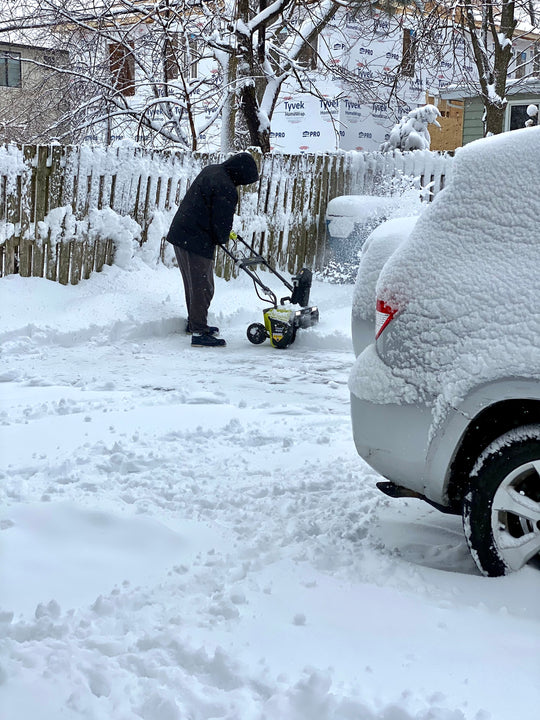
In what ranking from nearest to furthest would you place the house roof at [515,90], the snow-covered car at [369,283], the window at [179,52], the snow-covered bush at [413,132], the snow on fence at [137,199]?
the snow-covered car at [369,283]
the snow on fence at [137,199]
the window at [179,52]
the snow-covered bush at [413,132]
the house roof at [515,90]

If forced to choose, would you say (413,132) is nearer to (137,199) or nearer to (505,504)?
(137,199)

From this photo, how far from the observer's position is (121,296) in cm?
1012

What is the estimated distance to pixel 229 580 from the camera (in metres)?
3.21

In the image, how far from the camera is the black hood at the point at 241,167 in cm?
904

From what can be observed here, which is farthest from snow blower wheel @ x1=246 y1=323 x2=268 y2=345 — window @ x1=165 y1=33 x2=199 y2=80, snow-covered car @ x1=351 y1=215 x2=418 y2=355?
window @ x1=165 y1=33 x2=199 y2=80

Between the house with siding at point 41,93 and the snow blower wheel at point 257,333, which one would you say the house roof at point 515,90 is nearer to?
the house with siding at point 41,93

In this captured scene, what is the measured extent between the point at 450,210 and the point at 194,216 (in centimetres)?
590

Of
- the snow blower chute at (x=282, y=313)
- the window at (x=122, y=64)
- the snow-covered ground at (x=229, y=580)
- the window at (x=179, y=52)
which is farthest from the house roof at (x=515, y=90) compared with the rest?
the snow-covered ground at (x=229, y=580)

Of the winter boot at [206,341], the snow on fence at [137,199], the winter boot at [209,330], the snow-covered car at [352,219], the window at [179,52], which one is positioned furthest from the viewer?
the window at [179,52]

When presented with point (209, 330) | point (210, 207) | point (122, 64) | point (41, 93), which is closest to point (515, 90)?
point (122, 64)

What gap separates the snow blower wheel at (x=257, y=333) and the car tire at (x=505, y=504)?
237 inches

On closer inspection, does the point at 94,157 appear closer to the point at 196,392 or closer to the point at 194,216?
the point at 194,216

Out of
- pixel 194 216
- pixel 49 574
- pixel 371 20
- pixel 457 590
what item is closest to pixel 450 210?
pixel 457 590

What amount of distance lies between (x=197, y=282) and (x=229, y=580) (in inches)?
246
